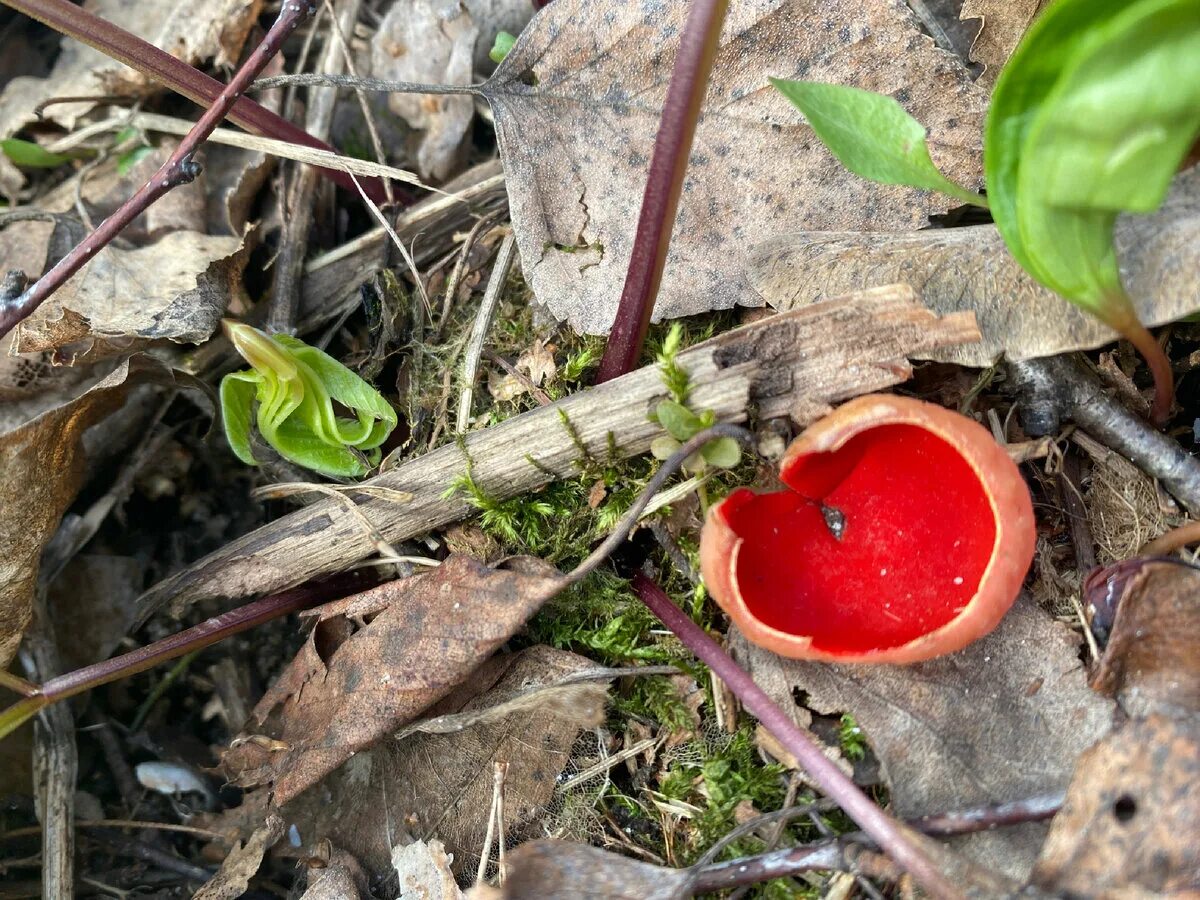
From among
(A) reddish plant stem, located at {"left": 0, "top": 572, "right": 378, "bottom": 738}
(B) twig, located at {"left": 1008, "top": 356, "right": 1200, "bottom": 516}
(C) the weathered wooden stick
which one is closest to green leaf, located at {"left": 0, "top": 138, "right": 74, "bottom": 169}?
(C) the weathered wooden stick

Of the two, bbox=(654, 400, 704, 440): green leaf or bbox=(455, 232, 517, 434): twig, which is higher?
bbox=(455, 232, 517, 434): twig

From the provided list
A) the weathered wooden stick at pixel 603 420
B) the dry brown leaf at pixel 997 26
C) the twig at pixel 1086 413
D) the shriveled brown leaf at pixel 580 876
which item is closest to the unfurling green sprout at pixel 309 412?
the weathered wooden stick at pixel 603 420

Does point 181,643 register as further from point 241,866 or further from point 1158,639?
point 1158,639

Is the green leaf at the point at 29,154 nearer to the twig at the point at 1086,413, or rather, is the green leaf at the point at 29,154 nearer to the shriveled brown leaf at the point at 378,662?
the shriveled brown leaf at the point at 378,662

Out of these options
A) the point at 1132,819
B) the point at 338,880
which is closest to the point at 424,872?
the point at 338,880

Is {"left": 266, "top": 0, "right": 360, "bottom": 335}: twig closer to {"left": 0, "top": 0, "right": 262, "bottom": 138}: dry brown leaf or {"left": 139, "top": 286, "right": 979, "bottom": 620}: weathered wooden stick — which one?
{"left": 0, "top": 0, "right": 262, "bottom": 138}: dry brown leaf

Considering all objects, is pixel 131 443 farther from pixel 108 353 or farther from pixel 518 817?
pixel 518 817
